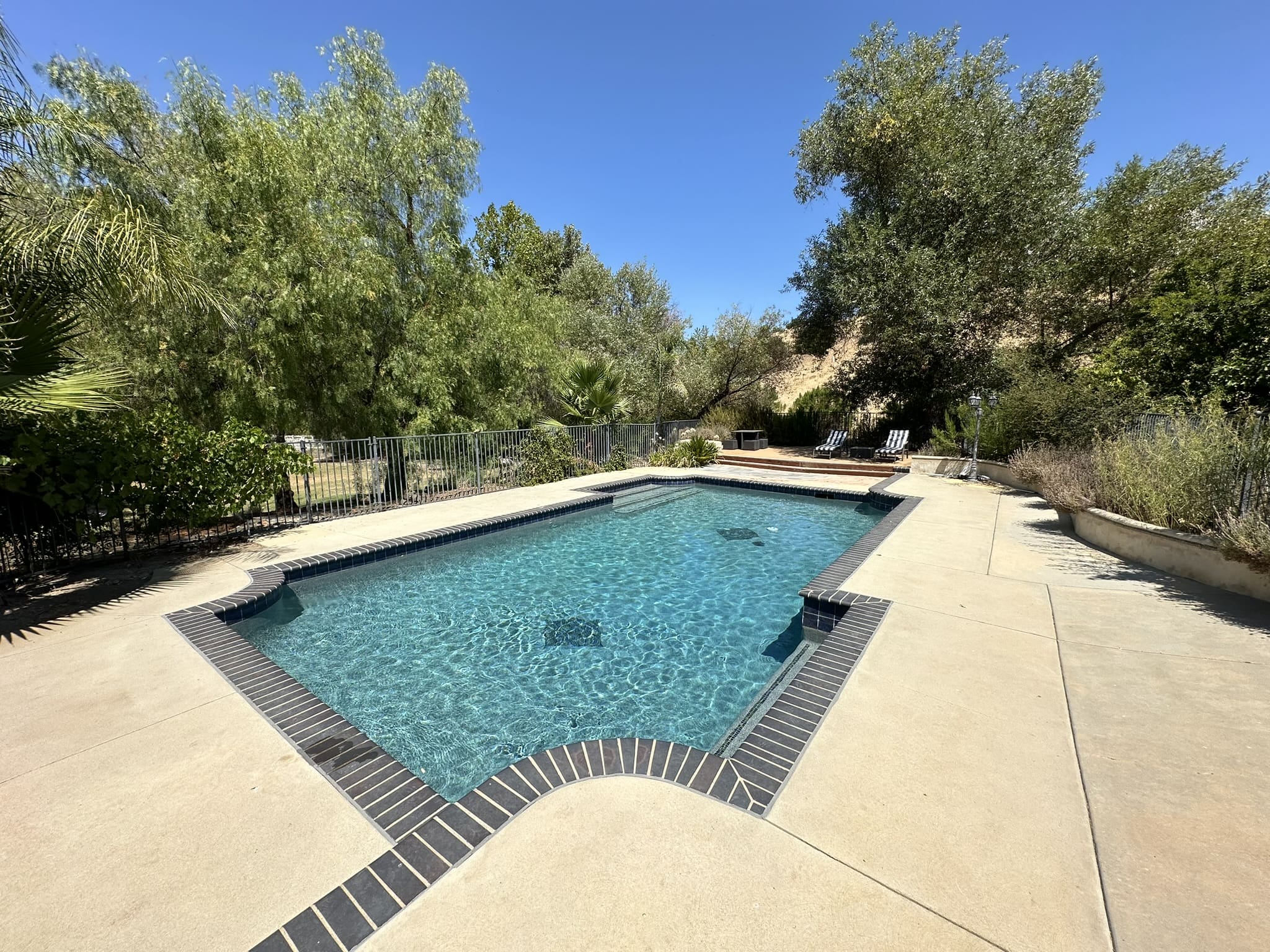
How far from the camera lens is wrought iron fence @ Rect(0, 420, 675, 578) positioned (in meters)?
5.01

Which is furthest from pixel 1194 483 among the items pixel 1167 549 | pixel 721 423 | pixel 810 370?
pixel 810 370

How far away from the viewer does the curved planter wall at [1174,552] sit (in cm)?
421

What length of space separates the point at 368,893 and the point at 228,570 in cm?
502

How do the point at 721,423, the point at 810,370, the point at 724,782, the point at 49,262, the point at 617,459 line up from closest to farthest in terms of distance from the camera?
the point at 724,782
the point at 49,262
the point at 617,459
the point at 721,423
the point at 810,370

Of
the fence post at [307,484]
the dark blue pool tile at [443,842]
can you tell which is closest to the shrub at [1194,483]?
the dark blue pool tile at [443,842]

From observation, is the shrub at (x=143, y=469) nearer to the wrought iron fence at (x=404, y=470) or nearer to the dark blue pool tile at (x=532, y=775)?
the wrought iron fence at (x=404, y=470)

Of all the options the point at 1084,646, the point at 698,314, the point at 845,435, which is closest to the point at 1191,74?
the point at 845,435

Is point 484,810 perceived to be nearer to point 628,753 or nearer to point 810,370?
point 628,753

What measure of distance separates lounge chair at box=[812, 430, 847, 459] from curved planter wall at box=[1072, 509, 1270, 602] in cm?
896

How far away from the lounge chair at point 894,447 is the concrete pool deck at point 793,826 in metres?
11.5

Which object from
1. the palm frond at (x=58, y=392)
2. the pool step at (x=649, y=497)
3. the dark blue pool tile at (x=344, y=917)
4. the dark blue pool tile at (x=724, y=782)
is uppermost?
the palm frond at (x=58, y=392)

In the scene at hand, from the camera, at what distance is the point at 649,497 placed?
10961 millimetres

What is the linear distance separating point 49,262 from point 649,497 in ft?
28.9

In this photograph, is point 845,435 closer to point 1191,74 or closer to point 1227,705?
point 1191,74
